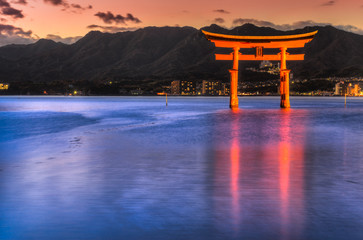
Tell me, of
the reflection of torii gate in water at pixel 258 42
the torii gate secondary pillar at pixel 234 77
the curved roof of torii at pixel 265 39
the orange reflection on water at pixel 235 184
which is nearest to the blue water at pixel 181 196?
the orange reflection on water at pixel 235 184

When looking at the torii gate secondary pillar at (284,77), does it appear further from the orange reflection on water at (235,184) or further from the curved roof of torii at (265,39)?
the orange reflection on water at (235,184)

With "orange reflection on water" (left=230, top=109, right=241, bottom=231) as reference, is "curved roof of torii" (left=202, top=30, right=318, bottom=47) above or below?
above

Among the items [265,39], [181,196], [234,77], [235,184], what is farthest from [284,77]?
[181,196]

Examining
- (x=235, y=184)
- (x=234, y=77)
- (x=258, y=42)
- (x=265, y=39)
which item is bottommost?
(x=235, y=184)

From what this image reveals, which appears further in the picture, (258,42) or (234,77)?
(234,77)

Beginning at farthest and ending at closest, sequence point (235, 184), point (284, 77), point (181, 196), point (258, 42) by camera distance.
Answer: point (284, 77), point (258, 42), point (235, 184), point (181, 196)

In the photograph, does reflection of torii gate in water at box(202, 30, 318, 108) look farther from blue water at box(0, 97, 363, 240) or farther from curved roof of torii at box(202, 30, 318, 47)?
blue water at box(0, 97, 363, 240)

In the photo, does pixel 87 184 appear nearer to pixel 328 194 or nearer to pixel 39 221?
pixel 39 221

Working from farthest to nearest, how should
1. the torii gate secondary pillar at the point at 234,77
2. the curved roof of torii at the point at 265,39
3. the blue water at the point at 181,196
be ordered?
the torii gate secondary pillar at the point at 234,77, the curved roof of torii at the point at 265,39, the blue water at the point at 181,196

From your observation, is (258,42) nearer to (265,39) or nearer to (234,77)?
(265,39)

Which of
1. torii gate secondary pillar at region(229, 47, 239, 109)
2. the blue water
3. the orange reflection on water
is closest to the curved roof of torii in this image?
torii gate secondary pillar at region(229, 47, 239, 109)

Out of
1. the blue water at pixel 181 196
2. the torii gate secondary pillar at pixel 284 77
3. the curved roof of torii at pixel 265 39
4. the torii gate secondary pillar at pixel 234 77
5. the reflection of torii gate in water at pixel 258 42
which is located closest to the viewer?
the blue water at pixel 181 196

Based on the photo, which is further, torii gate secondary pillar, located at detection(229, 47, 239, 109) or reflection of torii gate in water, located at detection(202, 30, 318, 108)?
torii gate secondary pillar, located at detection(229, 47, 239, 109)

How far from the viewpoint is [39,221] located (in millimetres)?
5602
